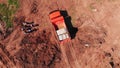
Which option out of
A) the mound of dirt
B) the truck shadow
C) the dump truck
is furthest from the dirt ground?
the dump truck

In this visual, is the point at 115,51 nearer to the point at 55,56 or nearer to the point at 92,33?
the point at 92,33

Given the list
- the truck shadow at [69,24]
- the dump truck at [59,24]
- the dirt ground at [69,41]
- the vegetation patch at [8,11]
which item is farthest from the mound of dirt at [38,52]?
the vegetation patch at [8,11]

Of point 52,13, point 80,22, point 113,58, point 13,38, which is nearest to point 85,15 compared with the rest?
point 80,22

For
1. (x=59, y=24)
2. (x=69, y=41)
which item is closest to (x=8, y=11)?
(x=59, y=24)

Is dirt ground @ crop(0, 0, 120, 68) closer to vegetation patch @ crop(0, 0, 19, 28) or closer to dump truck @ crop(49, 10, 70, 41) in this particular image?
vegetation patch @ crop(0, 0, 19, 28)

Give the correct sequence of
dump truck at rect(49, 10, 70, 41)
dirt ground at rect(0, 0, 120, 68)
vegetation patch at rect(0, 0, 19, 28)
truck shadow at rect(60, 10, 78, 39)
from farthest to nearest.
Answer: vegetation patch at rect(0, 0, 19, 28), truck shadow at rect(60, 10, 78, 39), dump truck at rect(49, 10, 70, 41), dirt ground at rect(0, 0, 120, 68)

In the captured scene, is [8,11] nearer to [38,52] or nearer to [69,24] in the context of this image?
[38,52]

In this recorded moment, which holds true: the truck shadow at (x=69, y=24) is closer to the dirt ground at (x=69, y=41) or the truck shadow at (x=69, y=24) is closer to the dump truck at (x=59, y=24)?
the dirt ground at (x=69, y=41)
